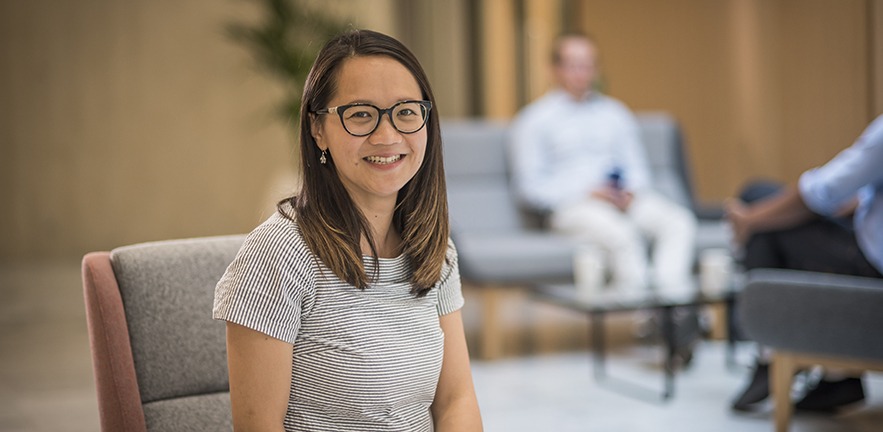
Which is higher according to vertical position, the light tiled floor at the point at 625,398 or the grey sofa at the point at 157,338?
the grey sofa at the point at 157,338

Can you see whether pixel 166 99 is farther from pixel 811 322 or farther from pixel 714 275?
pixel 811 322

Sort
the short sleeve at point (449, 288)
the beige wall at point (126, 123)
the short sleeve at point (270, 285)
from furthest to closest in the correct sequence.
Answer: the beige wall at point (126, 123), the short sleeve at point (449, 288), the short sleeve at point (270, 285)

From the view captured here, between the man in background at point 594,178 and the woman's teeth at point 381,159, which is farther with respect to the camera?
the man in background at point 594,178

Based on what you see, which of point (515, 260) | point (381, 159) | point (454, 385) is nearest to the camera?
point (381, 159)

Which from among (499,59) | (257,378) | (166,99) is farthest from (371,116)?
(166,99)

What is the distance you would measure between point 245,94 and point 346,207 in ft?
26.8

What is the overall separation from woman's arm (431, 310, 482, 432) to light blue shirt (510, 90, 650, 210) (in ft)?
11.0

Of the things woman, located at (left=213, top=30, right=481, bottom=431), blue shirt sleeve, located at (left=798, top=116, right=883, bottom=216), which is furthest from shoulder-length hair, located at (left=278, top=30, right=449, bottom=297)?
blue shirt sleeve, located at (left=798, top=116, right=883, bottom=216)

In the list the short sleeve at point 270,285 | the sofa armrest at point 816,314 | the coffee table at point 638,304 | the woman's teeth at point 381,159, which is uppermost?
the woman's teeth at point 381,159

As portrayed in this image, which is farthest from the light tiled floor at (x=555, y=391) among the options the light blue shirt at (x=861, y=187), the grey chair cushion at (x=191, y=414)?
the grey chair cushion at (x=191, y=414)

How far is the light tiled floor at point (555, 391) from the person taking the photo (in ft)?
10.4

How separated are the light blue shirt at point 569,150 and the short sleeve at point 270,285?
11.6 feet

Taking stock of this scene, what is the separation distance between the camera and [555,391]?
11.9 feet

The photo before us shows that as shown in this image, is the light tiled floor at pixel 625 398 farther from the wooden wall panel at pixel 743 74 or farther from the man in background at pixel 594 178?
the wooden wall panel at pixel 743 74
